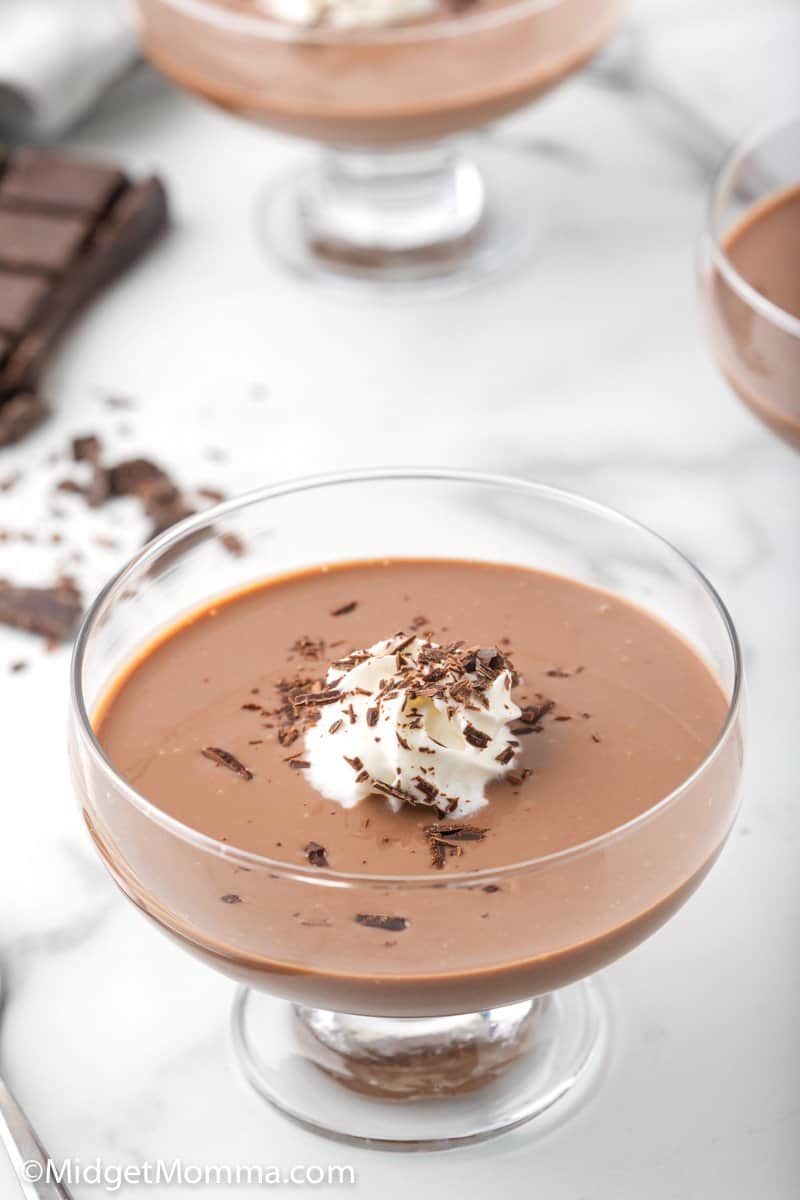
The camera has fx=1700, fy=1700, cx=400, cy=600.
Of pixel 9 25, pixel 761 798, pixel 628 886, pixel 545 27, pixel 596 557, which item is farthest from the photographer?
pixel 9 25

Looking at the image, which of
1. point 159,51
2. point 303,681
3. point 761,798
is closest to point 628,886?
point 303,681

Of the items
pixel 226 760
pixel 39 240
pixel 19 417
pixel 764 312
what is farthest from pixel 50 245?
pixel 226 760

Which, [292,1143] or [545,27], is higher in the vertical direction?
[545,27]

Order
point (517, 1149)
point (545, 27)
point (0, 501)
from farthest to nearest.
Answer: point (545, 27) < point (0, 501) < point (517, 1149)

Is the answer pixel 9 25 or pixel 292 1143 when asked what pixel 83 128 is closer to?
pixel 9 25

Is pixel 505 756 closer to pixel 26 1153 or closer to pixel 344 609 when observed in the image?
pixel 344 609

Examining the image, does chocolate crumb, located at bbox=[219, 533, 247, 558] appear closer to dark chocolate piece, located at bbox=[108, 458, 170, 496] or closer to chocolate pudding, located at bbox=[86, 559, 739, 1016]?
chocolate pudding, located at bbox=[86, 559, 739, 1016]

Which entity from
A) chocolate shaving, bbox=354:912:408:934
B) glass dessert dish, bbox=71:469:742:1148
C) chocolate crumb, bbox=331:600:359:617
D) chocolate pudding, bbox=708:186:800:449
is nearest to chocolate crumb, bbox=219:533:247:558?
glass dessert dish, bbox=71:469:742:1148

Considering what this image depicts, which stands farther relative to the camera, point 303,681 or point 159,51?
point 159,51
